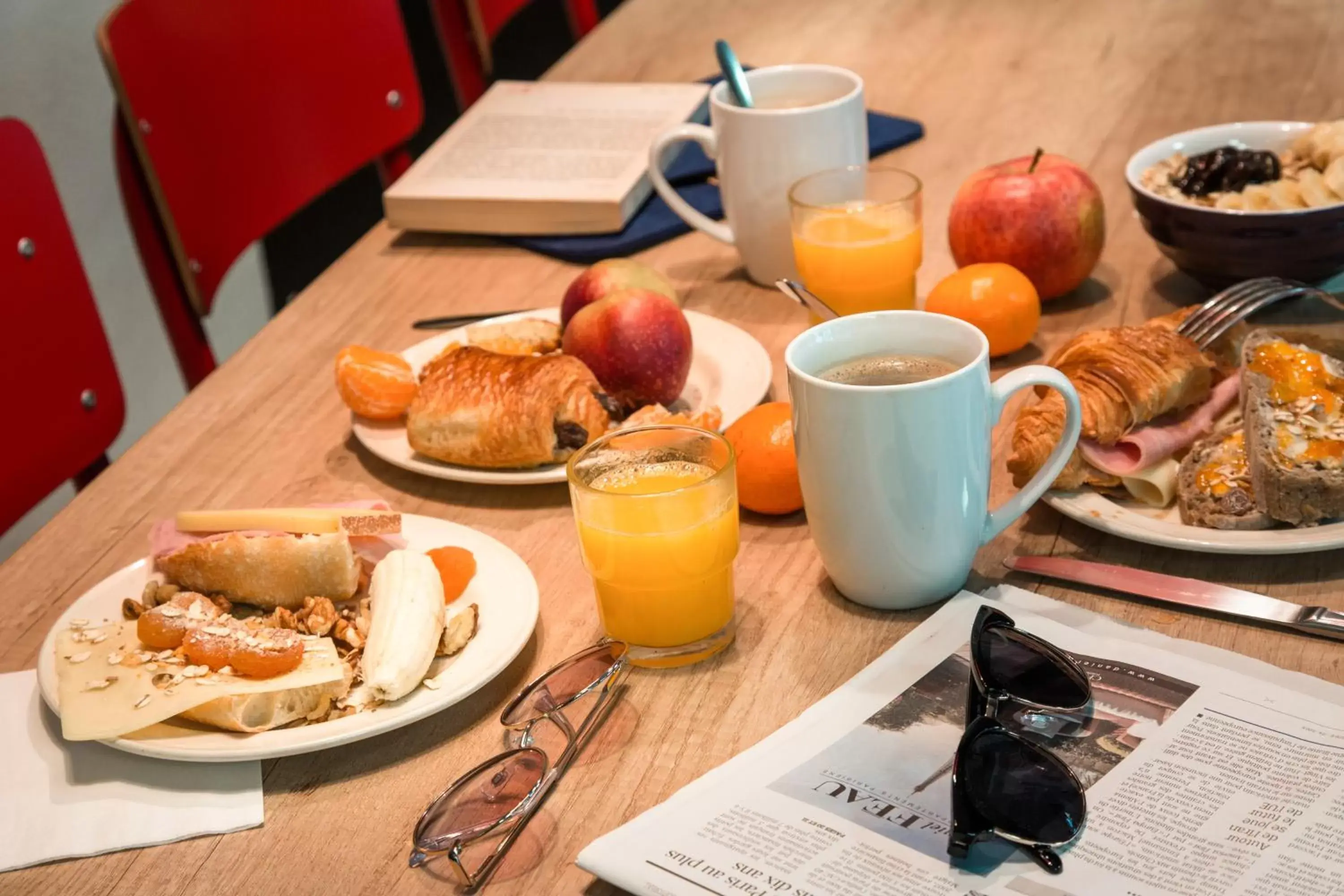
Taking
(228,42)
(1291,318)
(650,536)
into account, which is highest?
(228,42)

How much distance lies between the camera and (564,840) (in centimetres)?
74

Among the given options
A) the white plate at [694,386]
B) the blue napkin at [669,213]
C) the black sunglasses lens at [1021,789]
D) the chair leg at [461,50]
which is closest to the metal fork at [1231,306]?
the white plate at [694,386]

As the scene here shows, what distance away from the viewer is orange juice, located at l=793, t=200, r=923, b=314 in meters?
1.21

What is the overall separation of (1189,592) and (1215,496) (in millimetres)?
85

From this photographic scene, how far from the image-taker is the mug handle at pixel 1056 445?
84 centimetres

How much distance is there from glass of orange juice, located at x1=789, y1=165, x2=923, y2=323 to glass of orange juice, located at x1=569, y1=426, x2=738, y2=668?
0.38m

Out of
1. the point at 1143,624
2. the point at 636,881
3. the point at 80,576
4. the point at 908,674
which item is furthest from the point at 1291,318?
the point at 80,576

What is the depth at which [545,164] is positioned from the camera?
160 centimetres

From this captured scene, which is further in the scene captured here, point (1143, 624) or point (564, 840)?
point (1143, 624)

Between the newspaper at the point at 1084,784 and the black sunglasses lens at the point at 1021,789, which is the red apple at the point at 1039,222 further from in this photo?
the black sunglasses lens at the point at 1021,789

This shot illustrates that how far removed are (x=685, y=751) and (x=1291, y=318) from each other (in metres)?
0.75

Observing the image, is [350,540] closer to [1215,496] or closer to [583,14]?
[1215,496]

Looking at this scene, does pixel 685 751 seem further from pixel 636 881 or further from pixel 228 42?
pixel 228 42

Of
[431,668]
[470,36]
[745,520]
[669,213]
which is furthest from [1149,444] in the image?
[470,36]
